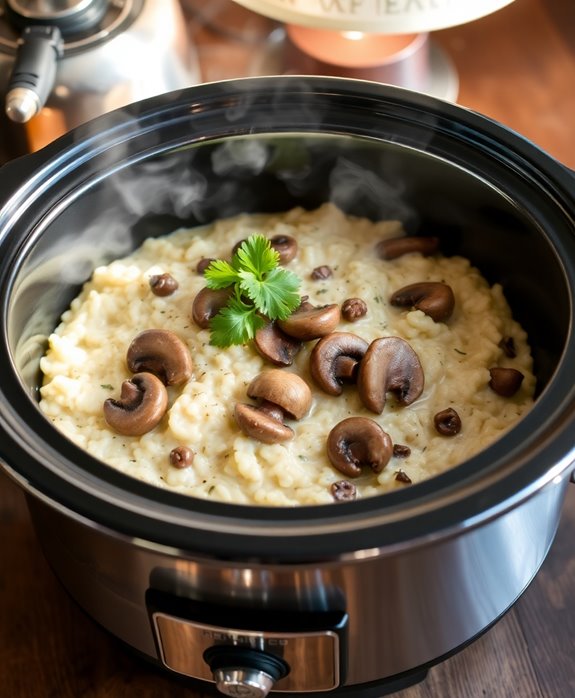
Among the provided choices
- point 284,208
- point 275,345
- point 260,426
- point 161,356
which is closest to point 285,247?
point 284,208

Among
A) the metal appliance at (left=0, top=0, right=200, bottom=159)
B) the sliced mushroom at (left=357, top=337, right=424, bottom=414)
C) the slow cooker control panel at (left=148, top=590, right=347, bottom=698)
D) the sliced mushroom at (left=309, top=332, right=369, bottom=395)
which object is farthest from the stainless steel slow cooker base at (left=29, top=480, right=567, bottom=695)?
the metal appliance at (left=0, top=0, right=200, bottom=159)

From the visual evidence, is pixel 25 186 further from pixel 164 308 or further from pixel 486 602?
pixel 486 602

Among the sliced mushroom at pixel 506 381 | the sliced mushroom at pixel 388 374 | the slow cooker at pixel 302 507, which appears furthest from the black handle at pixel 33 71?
the sliced mushroom at pixel 506 381

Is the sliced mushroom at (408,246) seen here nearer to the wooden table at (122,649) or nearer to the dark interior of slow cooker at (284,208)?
the dark interior of slow cooker at (284,208)

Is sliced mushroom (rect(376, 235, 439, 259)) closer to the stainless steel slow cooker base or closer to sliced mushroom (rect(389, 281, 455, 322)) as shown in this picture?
sliced mushroom (rect(389, 281, 455, 322))

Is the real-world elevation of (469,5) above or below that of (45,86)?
above

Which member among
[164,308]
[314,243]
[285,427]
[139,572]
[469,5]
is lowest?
[139,572]

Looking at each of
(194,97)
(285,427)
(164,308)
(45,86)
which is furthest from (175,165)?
(285,427)
